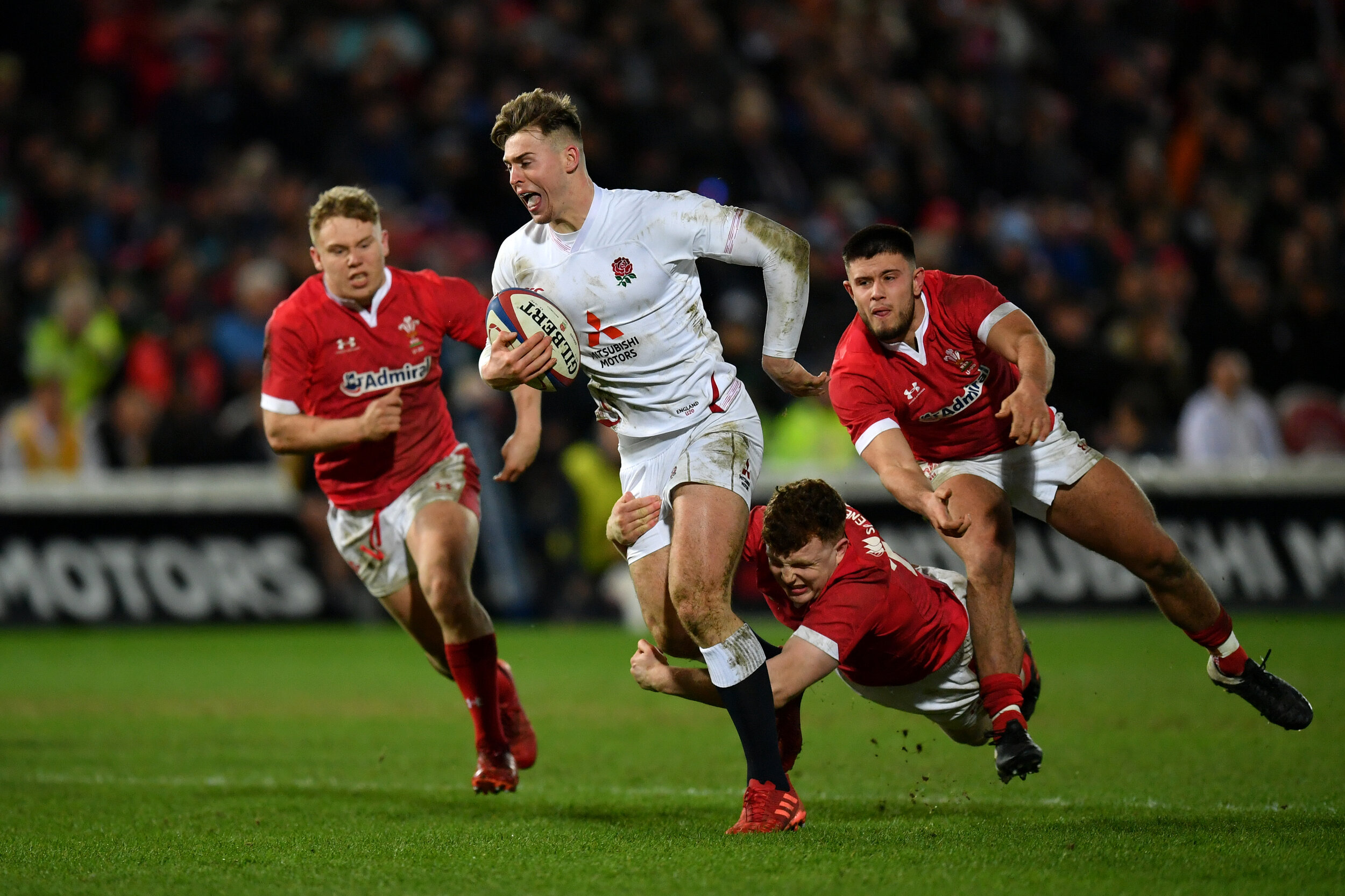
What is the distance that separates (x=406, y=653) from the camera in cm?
1278

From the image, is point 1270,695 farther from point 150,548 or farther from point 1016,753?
point 150,548

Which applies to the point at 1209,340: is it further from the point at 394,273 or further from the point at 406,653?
the point at 394,273

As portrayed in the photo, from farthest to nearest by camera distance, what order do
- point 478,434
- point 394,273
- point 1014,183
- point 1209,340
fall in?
point 1014,183, point 1209,340, point 478,434, point 394,273

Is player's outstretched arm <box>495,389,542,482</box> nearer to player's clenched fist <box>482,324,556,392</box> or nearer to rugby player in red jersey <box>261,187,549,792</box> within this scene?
rugby player in red jersey <box>261,187,549,792</box>

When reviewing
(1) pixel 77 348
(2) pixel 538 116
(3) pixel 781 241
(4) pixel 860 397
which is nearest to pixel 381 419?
(2) pixel 538 116

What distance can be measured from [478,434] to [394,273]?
6534 mm

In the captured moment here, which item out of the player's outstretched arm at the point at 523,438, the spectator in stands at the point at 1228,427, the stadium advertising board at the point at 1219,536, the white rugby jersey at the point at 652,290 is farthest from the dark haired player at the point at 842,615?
the spectator in stands at the point at 1228,427

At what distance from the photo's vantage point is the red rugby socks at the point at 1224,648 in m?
6.62

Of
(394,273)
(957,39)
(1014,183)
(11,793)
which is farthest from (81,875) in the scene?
(957,39)

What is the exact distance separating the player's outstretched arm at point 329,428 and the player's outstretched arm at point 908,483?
1964 millimetres

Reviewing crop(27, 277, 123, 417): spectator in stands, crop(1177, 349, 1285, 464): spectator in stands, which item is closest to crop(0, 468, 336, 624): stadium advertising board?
crop(27, 277, 123, 417): spectator in stands

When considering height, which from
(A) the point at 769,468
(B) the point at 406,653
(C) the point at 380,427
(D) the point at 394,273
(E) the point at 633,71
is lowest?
(B) the point at 406,653

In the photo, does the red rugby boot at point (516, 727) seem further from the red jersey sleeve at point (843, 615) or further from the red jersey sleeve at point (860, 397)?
the red jersey sleeve at point (860, 397)

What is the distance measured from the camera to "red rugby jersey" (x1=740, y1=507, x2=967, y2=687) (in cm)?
570
